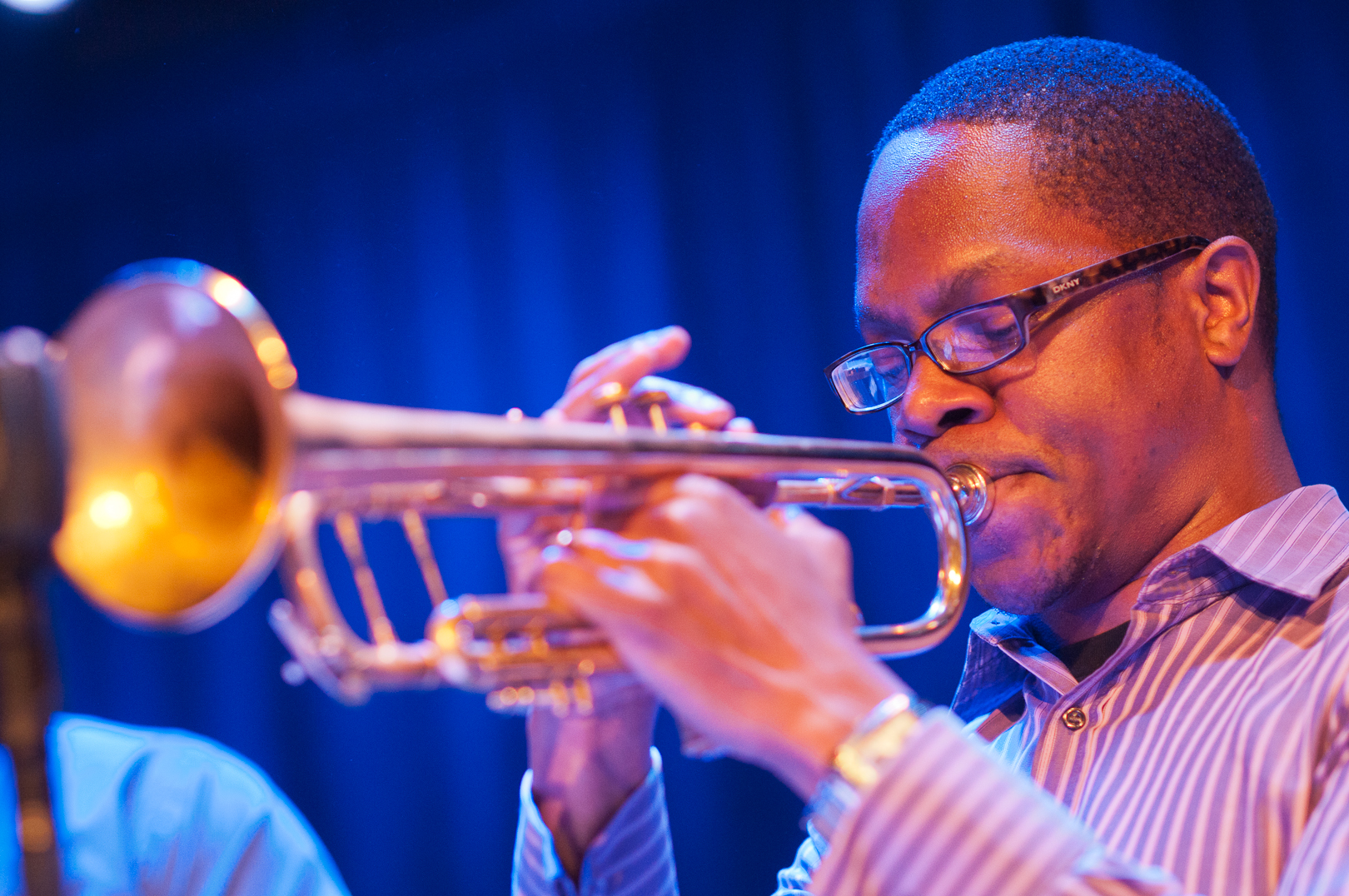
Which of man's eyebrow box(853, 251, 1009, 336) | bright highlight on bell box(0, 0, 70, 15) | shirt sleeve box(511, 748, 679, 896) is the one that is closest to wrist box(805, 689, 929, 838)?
shirt sleeve box(511, 748, 679, 896)

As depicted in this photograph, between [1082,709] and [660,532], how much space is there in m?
0.90

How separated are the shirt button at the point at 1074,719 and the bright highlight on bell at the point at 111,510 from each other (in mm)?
1356

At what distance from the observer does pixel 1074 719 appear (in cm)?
→ 158

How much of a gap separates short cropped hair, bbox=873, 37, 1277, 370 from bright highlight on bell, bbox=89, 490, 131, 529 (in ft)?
4.97

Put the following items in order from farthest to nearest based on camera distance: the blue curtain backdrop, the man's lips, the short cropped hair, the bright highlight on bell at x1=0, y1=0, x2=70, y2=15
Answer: the blue curtain backdrop < the bright highlight on bell at x1=0, y1=0, x2=70, y2=15 < the short cropped hair < the man's lips

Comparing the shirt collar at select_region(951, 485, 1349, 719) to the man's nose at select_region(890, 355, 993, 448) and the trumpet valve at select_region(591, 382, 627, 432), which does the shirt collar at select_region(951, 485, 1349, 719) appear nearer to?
the man's nose at select_region(890, 355, 993, 448)

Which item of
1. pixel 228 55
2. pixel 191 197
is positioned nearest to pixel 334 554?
pixel 191 197

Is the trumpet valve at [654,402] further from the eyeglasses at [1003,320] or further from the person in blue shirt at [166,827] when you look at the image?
the person in blue shirt at [166,827]

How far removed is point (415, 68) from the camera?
3191mm

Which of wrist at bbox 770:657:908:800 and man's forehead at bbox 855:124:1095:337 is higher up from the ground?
man's forehead at bbox 855:124:1095:337

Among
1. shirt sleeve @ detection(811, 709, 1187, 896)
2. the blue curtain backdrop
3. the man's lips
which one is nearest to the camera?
shirt sleeve @ detection(811, 709, 1187, 896)

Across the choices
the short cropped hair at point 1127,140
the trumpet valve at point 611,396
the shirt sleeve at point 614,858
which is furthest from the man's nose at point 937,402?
the shirt sleeve at point 614,858

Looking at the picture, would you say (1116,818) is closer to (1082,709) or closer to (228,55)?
(1082,709)

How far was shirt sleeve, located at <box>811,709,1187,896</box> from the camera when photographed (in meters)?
0.90
